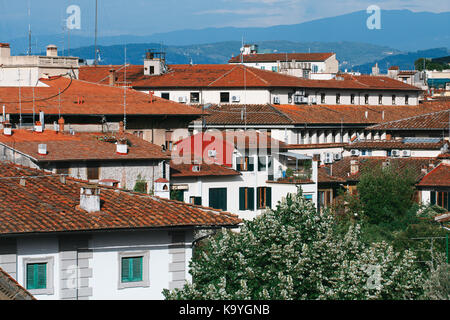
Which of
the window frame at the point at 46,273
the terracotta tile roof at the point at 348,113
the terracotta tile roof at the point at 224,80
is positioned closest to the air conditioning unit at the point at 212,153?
the terracotta tile roof at the point at 348,113

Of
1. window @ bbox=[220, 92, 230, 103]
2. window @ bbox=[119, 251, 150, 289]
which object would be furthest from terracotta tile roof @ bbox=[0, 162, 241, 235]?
window @ bbox=[220, 92, 230, 103]

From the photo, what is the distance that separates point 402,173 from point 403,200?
12.7 ft

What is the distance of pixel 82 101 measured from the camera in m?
50.4

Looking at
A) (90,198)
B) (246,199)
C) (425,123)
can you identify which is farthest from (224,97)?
(90,198)

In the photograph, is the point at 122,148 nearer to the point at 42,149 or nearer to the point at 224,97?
the point at 42,149

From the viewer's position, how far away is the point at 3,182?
21.1 meters

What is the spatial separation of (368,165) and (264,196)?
31.3 feet

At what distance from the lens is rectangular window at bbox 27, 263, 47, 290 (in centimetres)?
1836

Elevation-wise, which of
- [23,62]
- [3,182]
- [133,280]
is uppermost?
[23,62]

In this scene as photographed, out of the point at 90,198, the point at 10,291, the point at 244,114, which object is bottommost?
the point at 10,291

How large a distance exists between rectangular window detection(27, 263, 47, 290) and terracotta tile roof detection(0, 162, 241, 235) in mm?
678
